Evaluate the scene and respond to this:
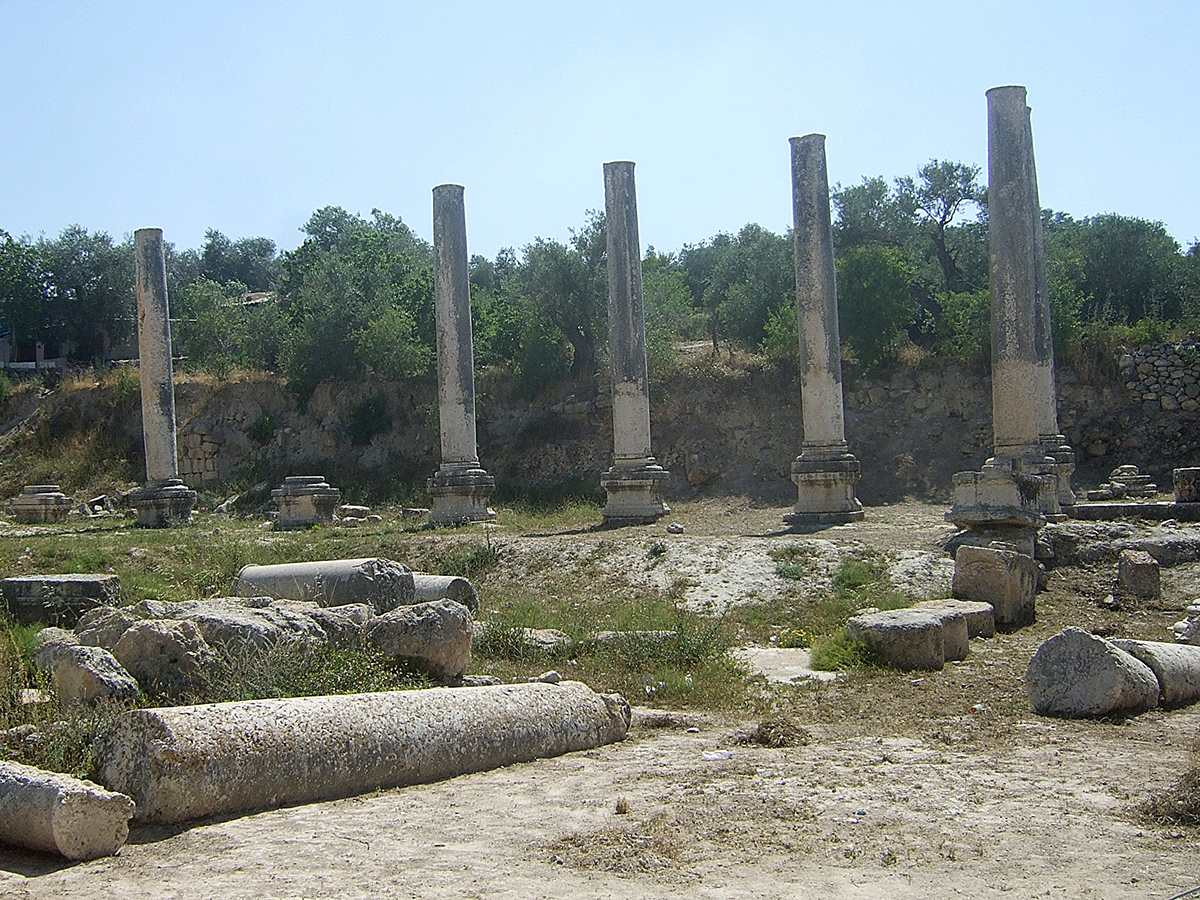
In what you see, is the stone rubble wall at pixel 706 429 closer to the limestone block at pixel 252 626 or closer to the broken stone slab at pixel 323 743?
the limestone block at pixel 252 626

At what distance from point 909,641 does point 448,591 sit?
5.01 m

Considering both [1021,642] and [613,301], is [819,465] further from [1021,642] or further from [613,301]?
[1021,642]

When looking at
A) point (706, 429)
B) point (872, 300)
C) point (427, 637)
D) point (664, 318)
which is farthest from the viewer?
point (664, 318)

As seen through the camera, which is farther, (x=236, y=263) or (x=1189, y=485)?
(x=236, y=263)

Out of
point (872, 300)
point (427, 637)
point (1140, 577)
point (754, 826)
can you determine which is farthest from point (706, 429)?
point (754, 826)

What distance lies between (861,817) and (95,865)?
3452 mm

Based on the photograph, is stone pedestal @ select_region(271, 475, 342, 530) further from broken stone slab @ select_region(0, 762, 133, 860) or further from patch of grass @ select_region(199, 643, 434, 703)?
broken stone slab @ select_region(0, 762, 133, 860)

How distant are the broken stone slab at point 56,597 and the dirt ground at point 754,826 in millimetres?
6532

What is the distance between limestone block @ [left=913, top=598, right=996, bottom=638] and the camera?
420 inches

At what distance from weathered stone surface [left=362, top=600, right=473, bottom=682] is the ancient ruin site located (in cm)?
2

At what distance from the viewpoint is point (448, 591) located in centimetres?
1219

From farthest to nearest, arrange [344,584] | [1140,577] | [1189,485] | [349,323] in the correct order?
[349,323]
[1189,485]
[1140,577]
[344,584]

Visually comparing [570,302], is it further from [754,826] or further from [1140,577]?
Result: [754,826]

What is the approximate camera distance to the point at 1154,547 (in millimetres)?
13516
